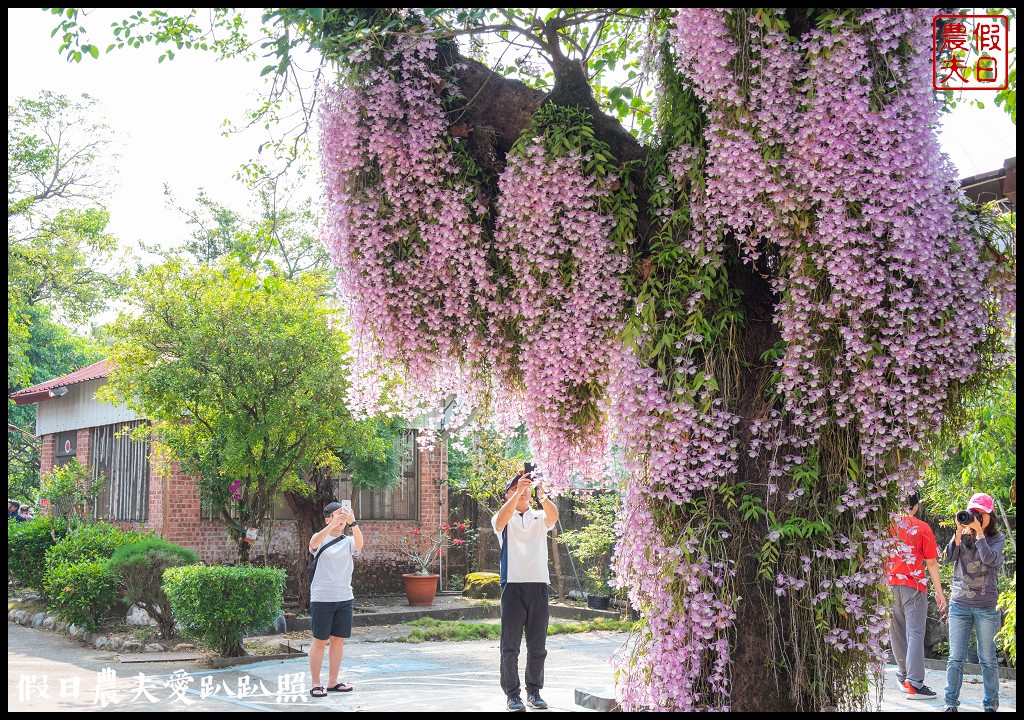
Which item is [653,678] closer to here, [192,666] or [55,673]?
[192,666]

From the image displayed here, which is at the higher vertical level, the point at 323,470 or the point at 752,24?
the point at 752,24

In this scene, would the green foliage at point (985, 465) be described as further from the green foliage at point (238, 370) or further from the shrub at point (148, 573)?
the shrub at point (148, 573)

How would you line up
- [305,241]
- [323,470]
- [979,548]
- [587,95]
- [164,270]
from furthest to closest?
[305,241], [323,470], [164,270], [979,548], [587,95]

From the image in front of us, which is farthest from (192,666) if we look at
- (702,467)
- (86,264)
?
(86,264)

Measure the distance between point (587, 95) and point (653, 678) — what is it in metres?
3.56

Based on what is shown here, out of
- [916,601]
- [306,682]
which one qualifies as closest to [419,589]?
[306,682]

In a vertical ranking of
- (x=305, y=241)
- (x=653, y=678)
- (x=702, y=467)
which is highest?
(x=305, y=241)

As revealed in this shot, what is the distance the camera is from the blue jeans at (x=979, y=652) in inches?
275

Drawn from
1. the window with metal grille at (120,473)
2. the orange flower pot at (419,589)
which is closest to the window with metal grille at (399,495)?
the orange flower pot at (419,589)

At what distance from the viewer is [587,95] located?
5785 mm

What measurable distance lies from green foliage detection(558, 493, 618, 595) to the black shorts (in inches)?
238

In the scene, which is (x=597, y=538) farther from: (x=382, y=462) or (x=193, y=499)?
(x=193, y=499)

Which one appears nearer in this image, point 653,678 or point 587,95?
point 653,678

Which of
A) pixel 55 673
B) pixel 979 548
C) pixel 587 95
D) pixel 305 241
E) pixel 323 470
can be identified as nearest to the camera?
pixel 587 95
